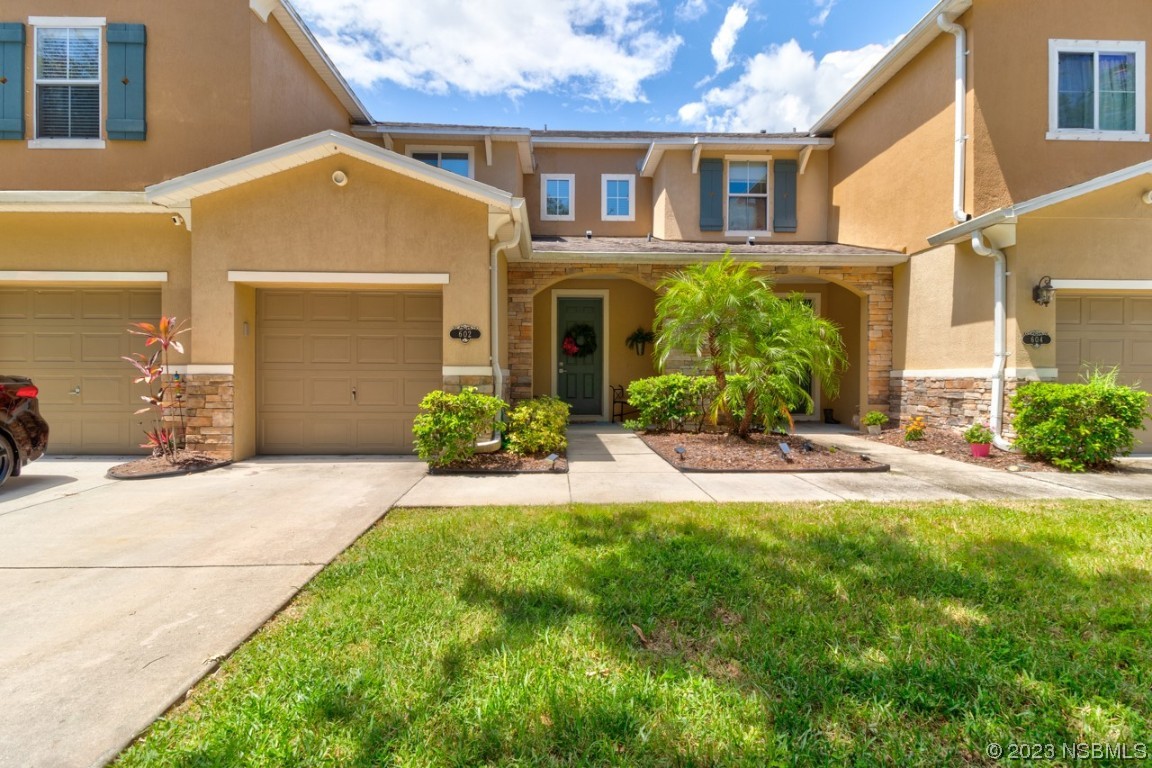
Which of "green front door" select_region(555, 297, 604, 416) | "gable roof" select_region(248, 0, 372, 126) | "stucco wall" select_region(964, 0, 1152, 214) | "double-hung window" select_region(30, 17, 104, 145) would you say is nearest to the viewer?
"double-hung window" select_region(30, 17, 104, 145)

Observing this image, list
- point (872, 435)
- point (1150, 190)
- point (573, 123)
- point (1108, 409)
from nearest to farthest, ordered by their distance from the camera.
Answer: point (1108, 409) → point (1150, 190) → point (872, 435) → point (573, 123)

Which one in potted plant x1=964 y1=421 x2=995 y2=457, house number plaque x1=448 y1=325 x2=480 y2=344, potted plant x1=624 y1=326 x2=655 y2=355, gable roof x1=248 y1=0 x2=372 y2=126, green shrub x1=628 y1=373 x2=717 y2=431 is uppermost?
gable roof x1=248 y1=0 x2=372 y2=126

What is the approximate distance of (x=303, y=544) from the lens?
3803mm

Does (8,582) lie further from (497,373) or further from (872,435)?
(872,435)

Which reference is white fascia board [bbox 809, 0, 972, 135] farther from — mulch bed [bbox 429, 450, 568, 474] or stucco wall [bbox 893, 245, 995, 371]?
mulch bed [bbox 429, 450, 568, 474]

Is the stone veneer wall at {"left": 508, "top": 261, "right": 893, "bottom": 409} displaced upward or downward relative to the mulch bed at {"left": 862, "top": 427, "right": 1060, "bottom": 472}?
upward

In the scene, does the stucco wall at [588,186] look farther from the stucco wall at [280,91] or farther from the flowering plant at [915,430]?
the flowering plant at [915,430]

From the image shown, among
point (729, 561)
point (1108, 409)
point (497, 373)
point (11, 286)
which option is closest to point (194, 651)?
point (729, 561)

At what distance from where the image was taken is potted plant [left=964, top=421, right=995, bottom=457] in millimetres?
7273

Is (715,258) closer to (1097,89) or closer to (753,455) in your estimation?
(753,455)

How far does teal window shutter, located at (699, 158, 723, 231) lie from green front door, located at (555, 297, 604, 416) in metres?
3.15

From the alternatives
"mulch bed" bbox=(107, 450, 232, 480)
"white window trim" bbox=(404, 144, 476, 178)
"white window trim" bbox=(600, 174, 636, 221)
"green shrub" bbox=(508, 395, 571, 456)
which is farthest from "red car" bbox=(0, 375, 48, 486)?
"white window trim" bbox=(600, 174, 636, 221)

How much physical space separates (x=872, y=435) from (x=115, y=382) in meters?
12.5

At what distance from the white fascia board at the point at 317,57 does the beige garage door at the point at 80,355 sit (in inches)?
199
